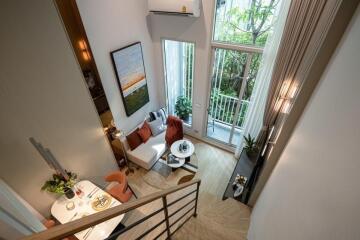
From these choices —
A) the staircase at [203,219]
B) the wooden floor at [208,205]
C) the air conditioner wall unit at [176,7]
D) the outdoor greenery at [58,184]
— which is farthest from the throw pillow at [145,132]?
the air conditioner wall unit at [176,7]

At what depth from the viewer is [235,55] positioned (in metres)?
3.73

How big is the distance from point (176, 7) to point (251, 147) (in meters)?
3.27

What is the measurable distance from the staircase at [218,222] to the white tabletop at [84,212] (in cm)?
101

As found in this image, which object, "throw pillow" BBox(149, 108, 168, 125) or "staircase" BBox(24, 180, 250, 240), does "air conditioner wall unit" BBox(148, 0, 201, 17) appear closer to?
"throw pillow" BBox(149, 108, 168, 125)

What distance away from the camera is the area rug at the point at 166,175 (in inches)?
167

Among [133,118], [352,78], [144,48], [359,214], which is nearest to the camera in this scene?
[359,214]

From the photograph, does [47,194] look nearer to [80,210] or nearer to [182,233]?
[80,210]

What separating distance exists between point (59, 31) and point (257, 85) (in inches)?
129

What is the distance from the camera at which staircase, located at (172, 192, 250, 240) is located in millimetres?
2450

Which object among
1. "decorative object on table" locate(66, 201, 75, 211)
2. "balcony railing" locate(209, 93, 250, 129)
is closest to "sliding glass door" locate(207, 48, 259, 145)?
"balcony railing" locate(209, 93, 250, 129)

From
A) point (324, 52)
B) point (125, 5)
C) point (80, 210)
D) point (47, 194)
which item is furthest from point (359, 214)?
point (125, 5)

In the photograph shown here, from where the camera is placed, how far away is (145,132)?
4625 millimetres

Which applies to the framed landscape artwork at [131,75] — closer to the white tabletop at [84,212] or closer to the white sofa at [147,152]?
the white sofa at [147,152]

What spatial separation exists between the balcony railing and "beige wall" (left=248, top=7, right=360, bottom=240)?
108 inches
